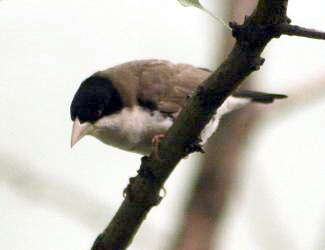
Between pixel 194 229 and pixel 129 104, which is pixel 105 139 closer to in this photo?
pixel 129 104

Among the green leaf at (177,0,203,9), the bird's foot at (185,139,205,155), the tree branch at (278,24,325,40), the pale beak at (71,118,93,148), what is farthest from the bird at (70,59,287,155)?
the green leaf at (177,0,203,9)

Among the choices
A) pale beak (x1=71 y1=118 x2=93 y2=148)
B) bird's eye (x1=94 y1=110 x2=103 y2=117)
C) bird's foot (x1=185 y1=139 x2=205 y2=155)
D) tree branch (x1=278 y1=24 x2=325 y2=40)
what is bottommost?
pale beak (x1=71 y1=118 x2=93 y2=148)

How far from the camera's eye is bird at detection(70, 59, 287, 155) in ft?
14.7

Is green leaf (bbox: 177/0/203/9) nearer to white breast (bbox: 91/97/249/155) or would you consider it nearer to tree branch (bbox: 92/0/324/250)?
tree branch (bbox: 92/0/324/250)

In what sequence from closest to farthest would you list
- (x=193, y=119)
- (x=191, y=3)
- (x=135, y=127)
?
(x=191, y=3), (x=193, y=119), (x=135, y=127)

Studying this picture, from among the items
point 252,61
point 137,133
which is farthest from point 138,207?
point 137,133

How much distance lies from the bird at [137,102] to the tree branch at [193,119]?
4.52ft

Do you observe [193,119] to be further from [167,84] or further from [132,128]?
[167,84]

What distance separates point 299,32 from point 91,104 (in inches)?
109

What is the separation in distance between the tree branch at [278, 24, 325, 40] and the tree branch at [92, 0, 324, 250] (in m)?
0.02

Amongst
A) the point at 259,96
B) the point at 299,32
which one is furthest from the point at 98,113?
the point at 299,32

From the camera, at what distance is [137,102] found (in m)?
4.87

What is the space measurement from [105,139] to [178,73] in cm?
78

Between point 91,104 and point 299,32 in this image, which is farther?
point 91,104
